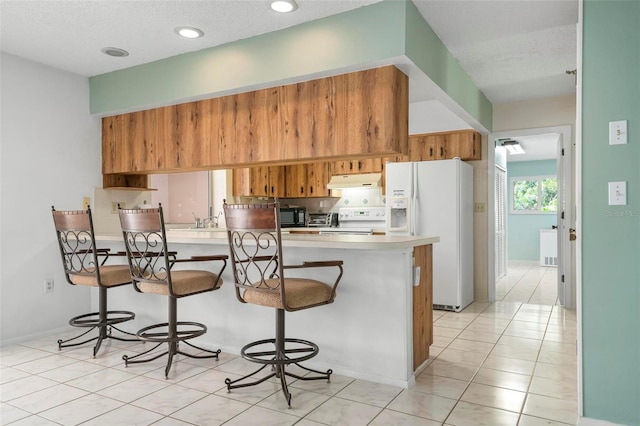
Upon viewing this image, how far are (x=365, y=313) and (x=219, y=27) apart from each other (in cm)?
228

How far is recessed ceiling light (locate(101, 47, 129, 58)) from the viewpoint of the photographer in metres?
3.60

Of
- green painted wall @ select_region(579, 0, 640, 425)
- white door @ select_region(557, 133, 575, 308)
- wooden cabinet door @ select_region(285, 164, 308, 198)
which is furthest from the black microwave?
green painted wall @ select_region(579, 0, 640, 425)

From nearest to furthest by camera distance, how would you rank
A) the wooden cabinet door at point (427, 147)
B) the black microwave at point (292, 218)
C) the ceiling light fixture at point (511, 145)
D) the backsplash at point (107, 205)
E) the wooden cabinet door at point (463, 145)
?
the backsplash at point (107, 205) → the wooden cabinet door at point (463, 145) → the wooden cabinet door at point (427, 147) → the black microwave at point (292, 218) → the ceiling light fixture at point (511, 145)

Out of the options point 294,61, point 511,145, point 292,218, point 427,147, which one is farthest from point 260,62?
point 511,145

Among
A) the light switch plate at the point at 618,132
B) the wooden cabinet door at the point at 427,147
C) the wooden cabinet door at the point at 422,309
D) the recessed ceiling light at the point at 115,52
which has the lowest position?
the wooden cabinet door at the point at 422,309

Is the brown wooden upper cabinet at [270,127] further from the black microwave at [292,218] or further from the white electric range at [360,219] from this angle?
the black microwave at [292,218]

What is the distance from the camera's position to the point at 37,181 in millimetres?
3869

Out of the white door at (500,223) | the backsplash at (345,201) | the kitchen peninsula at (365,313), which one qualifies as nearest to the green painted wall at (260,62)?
the kitchen peninsula at (365,313)

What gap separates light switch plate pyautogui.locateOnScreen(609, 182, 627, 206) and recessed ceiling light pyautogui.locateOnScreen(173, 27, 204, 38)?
2.85 metres

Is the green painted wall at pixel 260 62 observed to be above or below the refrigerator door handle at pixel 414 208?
above

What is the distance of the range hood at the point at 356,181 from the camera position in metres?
6.02

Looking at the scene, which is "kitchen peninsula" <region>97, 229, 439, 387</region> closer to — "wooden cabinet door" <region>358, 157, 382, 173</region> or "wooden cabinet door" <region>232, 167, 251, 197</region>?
"wooden cabinet door" <region>232, 167, 251, 197</region>

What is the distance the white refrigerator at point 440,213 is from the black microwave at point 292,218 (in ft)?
6.43

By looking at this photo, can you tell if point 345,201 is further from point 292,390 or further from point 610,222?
point 610,222
